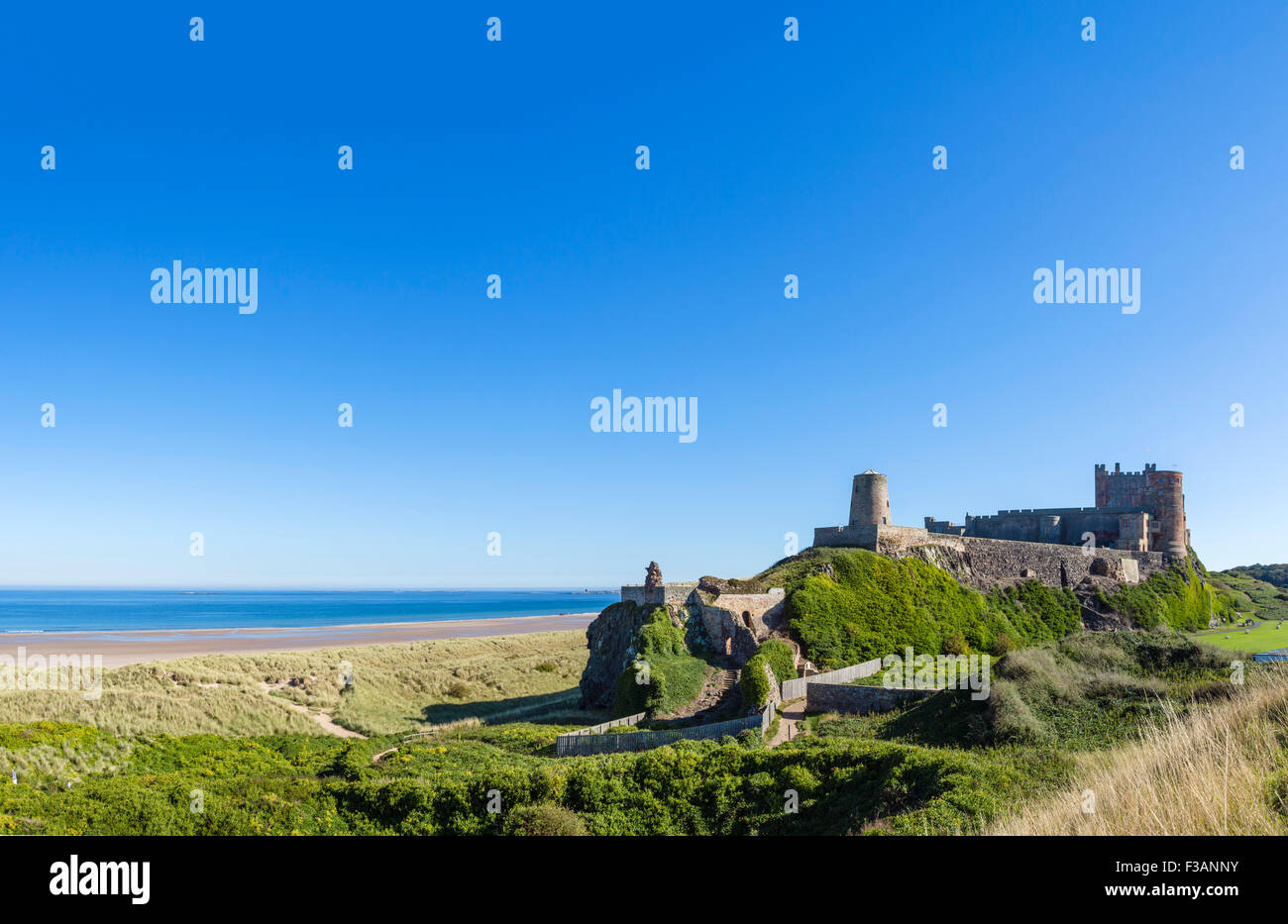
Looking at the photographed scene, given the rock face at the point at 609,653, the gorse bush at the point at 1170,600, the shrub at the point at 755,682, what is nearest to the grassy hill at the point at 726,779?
the shrub at the point at 755,682

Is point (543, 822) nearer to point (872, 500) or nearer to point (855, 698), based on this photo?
point (855, 698)

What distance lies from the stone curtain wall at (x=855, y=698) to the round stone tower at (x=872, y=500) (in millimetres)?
18232

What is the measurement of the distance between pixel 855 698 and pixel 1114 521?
41.5 metres

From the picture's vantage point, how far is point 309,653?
5491 centimetres

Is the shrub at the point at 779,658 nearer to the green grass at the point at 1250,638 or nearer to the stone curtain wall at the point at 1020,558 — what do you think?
the stone curtain wall at the point at 1020,558

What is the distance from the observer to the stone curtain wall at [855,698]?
22.6 meters

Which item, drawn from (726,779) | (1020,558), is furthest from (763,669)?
(1020,558)

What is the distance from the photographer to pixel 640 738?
2225cm

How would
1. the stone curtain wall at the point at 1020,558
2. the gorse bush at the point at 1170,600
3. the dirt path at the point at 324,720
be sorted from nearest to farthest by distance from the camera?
the dirt path at the point at 324,720, the stone curtain wall at the point at 1020,558, the gorse bush at the point at 1170,600
